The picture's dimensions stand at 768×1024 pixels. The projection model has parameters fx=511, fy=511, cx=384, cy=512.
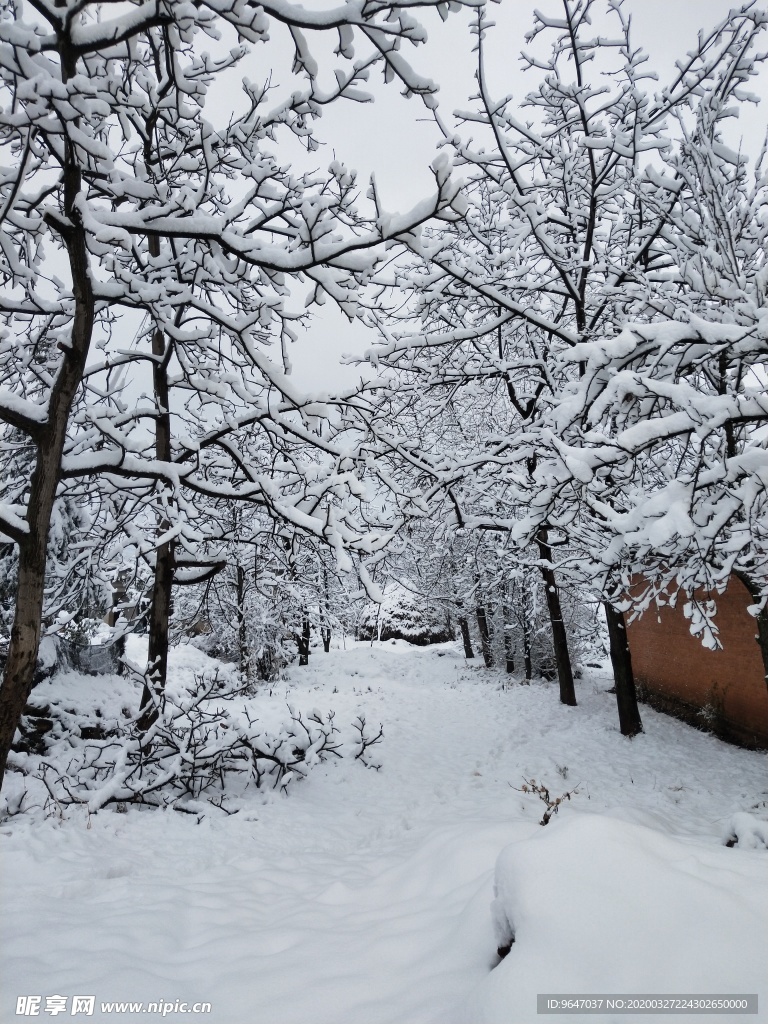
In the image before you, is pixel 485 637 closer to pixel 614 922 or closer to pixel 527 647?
pixel 527 647

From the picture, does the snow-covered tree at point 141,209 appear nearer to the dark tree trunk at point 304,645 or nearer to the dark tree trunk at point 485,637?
the dark tree trunk at point 485,637

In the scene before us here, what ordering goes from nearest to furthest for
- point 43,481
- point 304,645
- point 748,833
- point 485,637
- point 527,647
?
point 43,481, point 748,833, point 527,647, point 485,637, point 304,645

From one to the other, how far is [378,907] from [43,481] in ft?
10.5

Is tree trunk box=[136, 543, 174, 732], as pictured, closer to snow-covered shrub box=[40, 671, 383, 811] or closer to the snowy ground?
snow-covered shrub box=[40, 671, 383, 811]

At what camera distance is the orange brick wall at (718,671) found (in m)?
9.05

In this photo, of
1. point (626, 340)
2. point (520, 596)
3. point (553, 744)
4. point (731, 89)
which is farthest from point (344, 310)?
point (520, 596)

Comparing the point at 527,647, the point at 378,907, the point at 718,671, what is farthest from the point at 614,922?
the point at 527,647

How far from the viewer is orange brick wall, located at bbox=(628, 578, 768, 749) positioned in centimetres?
905

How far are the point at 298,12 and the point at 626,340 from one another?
2.90 meters

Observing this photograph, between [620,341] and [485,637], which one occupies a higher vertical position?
[620,341]

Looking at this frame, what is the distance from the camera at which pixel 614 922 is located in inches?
72.1

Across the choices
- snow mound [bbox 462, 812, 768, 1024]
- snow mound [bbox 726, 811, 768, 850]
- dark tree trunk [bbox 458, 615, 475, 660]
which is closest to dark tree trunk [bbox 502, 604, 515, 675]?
dark tree trunk [bbox 458, 615, 475, 660]

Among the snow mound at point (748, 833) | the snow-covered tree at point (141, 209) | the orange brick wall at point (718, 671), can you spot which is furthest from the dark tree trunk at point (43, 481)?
the orange brick wall at point (718, 671)

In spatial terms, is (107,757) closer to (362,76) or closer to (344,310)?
(344,310)
